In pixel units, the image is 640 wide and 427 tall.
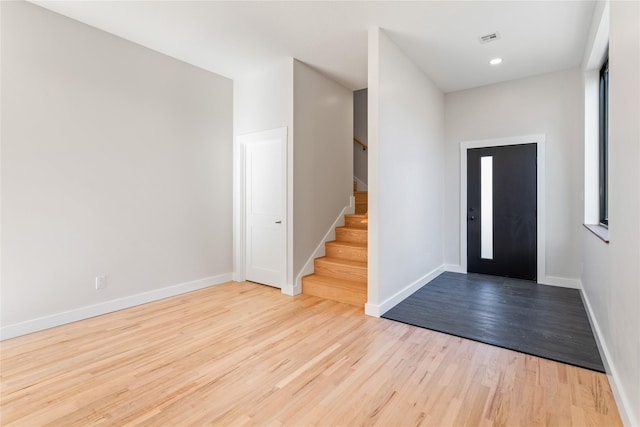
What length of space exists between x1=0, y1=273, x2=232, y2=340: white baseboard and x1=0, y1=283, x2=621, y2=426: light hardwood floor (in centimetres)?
10

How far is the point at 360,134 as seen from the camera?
680cm

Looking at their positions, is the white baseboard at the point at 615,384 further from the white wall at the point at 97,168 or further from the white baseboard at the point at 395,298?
the white wall at the point at 97,168

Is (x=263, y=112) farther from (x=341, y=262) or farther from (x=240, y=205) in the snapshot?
(x=341, y=262)

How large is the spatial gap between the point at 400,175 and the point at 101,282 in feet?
11.6

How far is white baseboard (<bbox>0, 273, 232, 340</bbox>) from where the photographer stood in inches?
108

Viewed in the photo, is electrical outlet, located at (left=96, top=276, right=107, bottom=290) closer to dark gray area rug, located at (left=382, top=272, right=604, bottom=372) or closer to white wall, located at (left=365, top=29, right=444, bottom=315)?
white wall, located at (left=365, top=29, right=444, bottom=315)

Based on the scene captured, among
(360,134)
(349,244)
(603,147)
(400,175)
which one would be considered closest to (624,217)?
(400,175)

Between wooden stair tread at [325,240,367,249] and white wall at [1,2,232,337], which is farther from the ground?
white wall at [1,2,232,337]

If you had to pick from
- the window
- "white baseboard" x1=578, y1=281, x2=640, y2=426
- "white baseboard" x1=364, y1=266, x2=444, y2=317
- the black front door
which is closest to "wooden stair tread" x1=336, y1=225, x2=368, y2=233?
"white baseboard" x1=364, y1=266, x2=444, y2=317

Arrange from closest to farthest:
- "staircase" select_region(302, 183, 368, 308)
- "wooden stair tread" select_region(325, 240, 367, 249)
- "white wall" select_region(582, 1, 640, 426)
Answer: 1. "white wall" select_region(582, 1, 640, 426)
2. "staircase" select_region(302, 183, 368, 308)
3. "wooden stair tread" select_region(325, 240, 367, 249)

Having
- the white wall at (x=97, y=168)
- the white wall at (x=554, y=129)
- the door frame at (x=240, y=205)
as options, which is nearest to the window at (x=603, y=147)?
the white wall at (x=554, y=129)

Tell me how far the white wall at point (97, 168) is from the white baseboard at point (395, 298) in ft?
A: 7.83

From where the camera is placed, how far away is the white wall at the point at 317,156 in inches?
159

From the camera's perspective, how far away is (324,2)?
279 centimetres
